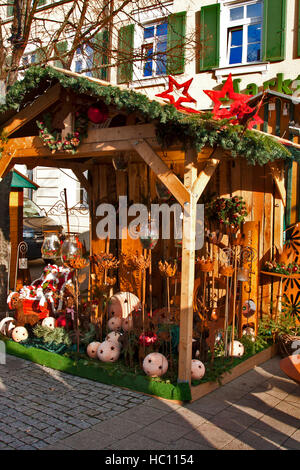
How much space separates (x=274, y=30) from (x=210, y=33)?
5.37 feet

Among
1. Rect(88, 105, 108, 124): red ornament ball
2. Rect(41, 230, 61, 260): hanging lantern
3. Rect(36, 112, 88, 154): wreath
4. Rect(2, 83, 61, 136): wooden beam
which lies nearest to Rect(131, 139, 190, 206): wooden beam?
Rect(88, 105, 108, 124): red ornament ball

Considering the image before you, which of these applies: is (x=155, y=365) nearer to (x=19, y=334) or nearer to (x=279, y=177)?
(x=19, y=334)

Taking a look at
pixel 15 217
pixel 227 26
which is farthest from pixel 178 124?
pixel 227 26

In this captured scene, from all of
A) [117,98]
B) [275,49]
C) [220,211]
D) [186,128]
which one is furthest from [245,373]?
[275,49]

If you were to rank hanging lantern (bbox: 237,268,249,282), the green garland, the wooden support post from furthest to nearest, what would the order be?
hanging lantern (bbox: 237,268,249,282), the wooden support post, the green garland

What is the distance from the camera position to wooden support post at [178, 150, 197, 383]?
4.67 metres

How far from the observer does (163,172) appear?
15.8 ft

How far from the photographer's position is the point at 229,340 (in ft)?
18.7

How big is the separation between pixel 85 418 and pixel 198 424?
1047 millimetres

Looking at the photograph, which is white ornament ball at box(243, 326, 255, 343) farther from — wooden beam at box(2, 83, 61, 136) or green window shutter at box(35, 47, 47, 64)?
green window shutter at box(35, 47, 47, 64)

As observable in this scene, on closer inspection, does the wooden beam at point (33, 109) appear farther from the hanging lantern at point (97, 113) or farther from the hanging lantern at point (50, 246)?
the hanging lantern at point (50, 246)

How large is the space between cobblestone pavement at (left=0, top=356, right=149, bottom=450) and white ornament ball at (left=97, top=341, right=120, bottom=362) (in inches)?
12.4

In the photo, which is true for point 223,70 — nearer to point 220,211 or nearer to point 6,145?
point 220,211

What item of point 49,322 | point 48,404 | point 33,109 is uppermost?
point 33,109
